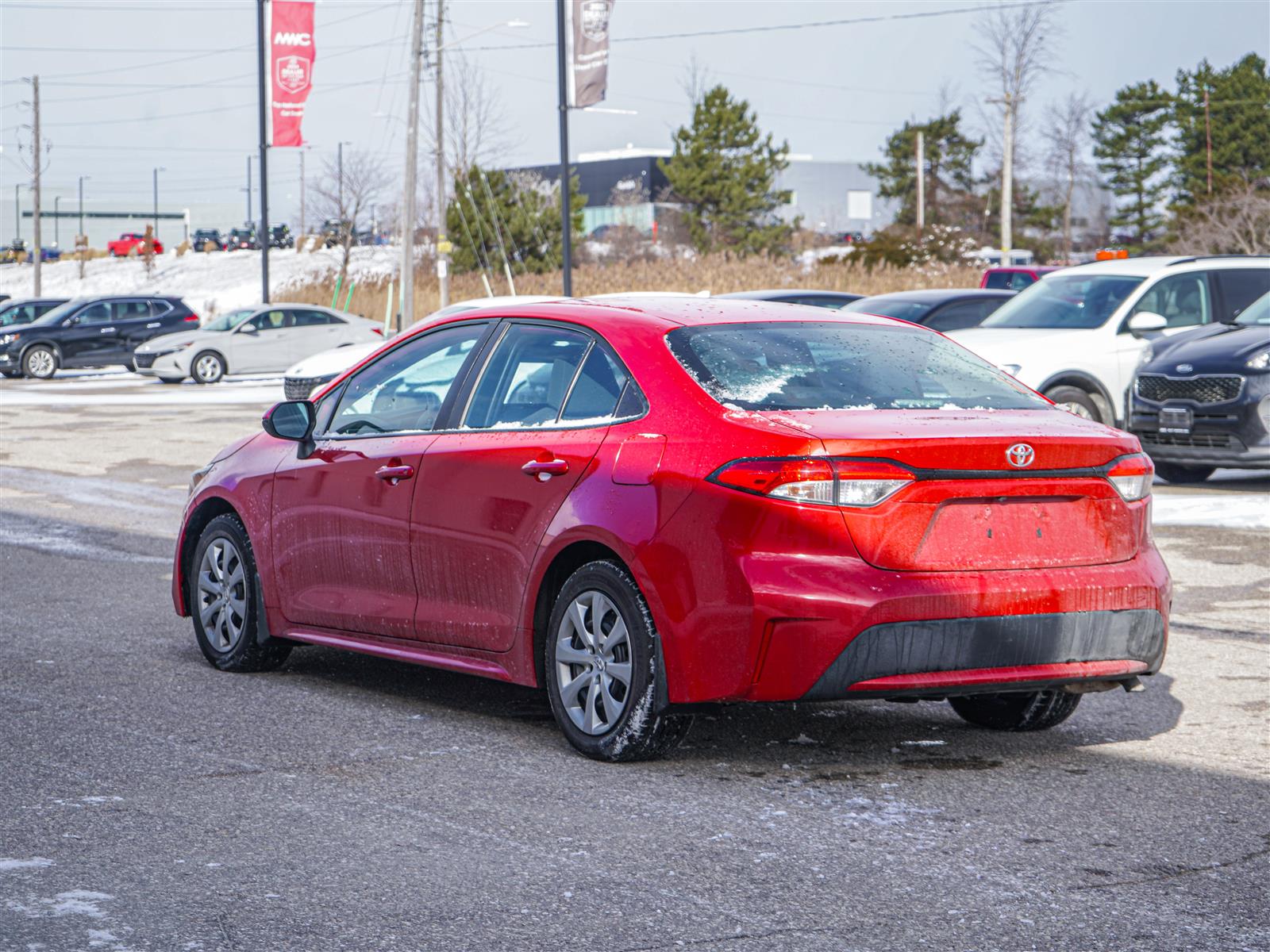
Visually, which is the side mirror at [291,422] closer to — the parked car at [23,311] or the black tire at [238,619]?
the black tire at [238,619]

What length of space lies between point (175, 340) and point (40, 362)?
172 inches

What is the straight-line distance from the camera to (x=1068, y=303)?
53.9ft

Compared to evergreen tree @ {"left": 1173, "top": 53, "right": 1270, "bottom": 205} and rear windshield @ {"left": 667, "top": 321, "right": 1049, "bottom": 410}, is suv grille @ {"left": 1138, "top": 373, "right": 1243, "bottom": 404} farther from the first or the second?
evergreen tree @ {"left": 1173, "top": 53, "right": 1270, "bottom": 205}

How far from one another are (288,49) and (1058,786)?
35.9 meters

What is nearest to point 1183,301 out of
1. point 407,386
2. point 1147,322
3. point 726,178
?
point 1147,322

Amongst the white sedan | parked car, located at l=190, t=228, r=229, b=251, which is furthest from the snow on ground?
the white sedan

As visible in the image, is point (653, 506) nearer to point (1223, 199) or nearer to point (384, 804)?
point (384, 804)

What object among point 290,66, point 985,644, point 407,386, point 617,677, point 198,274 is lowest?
point 617,677

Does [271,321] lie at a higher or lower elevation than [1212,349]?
higher

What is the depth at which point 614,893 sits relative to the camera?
425 cm

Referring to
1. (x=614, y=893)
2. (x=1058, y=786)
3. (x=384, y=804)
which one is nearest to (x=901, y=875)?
(x=614, y=893)

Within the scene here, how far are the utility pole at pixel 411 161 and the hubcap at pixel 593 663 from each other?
31166 mm

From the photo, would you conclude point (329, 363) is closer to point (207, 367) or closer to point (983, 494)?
point (983, 494)

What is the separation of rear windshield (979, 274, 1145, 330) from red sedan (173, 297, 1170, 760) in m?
10.1
